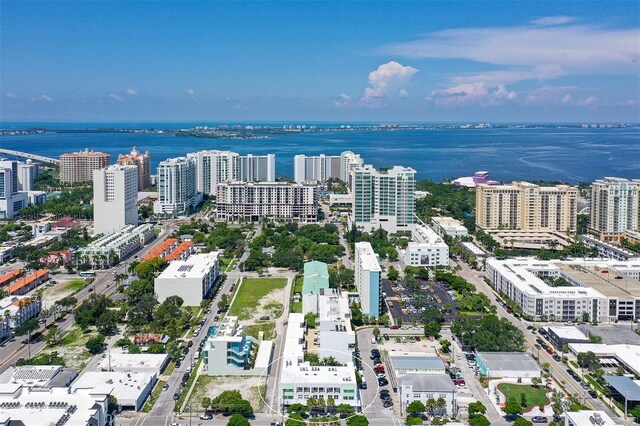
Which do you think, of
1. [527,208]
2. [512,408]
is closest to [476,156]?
[527,208]

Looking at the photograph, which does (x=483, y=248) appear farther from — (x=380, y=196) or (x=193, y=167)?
(x=193, y=167)

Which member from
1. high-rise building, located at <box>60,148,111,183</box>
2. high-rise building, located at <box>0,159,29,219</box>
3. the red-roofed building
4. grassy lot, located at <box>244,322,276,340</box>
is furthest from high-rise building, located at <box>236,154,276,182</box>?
grassy lot, located at <box>244,322,276,340</box>

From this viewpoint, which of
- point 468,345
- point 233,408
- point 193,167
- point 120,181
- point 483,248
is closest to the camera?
point 233,408

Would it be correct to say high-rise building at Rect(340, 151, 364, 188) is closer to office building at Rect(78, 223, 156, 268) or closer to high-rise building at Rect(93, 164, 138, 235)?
high-rise building at Rect(93, 164, 138, 235)

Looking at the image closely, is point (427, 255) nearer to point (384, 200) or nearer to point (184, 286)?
point (384, 200)

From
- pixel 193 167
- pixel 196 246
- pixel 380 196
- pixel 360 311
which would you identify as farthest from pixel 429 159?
pixel 360 311
